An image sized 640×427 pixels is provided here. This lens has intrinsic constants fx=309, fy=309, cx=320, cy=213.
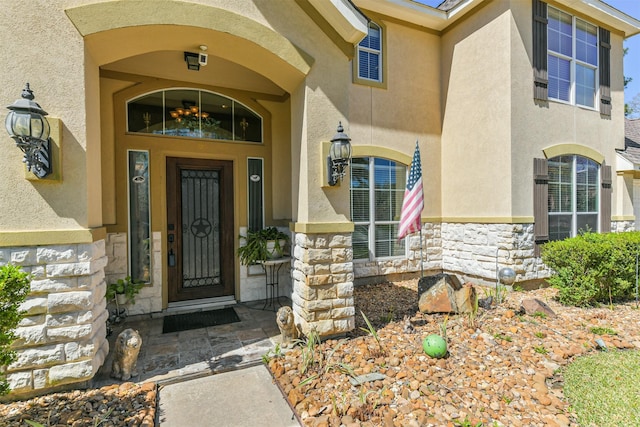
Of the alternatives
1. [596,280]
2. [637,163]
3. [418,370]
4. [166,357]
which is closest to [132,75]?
[166,357]

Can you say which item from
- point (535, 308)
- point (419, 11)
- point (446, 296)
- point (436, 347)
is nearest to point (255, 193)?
point (446, 296)

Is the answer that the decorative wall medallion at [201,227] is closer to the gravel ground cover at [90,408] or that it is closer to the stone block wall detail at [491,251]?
the gravel ground cover at [90,408]

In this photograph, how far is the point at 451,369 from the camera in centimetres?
349

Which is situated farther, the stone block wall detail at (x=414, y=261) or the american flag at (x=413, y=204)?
the stone block wall detail at (x=414, y=261)

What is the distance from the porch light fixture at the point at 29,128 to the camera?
8.66 feet

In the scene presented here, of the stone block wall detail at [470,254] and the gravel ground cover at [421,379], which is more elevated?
the stone block wall detail at [470,254]

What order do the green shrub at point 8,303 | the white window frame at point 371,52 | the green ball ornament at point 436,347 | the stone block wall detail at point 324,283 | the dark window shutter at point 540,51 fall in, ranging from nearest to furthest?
the green shrub at point 8,303 → the green ball ornament at point 436,347 → the stone block wall detail at point 324,283 → the dark window shutter at point 540,51 → the white window frame at point 371,52

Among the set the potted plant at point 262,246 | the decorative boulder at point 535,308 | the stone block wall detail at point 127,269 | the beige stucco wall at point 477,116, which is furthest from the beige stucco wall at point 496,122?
the stone block wall detail at point 127,269

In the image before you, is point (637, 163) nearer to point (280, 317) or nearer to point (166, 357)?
point (280, 317)

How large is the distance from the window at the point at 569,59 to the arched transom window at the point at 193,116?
249 inches

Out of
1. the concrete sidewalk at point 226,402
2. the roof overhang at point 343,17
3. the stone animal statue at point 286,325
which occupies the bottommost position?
the concrete sidewalk at point 226,402

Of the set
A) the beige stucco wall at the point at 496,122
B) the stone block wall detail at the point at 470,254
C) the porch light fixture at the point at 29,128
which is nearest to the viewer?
the porch light fixture at the point at 29,128

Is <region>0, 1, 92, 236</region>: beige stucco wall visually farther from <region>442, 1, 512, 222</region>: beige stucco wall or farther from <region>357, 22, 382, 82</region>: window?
<region>442, 1, 512, 222</region>: beige stucco wall

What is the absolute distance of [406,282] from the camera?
7.32 m
